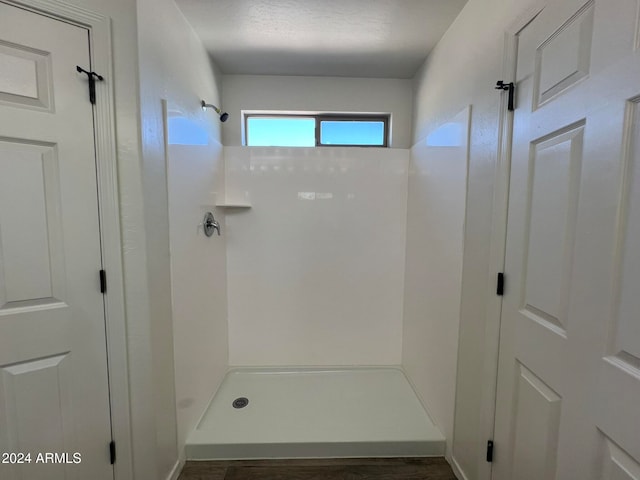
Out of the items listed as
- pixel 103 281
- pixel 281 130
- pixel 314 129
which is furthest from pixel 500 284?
pixel 281 130

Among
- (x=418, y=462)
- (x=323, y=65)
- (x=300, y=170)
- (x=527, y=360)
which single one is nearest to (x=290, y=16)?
(x=323, y=65)

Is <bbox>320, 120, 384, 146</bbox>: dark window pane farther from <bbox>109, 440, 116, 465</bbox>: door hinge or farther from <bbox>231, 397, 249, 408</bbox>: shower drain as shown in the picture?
<bbox>109, 440, 116, 465</bbox>: door hinge

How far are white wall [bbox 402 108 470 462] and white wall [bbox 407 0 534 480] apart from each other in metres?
0.05

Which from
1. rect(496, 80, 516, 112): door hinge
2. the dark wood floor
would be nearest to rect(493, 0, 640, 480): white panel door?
rect(496, 80, 516, 112): door hinge

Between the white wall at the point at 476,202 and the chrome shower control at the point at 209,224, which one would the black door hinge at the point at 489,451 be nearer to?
the white wall at the point at 476,202

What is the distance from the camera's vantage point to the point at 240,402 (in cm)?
201

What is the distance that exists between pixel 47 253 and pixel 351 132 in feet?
7.28

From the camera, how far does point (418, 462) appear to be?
1.62m

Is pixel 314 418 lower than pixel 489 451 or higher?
lower

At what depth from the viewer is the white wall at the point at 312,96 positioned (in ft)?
7.76

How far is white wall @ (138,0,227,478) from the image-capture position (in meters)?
1.27

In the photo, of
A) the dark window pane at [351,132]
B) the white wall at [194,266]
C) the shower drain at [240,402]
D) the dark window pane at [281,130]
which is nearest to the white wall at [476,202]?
the dark window pane at [351,132]

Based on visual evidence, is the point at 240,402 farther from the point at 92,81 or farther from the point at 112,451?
the point at 92,81

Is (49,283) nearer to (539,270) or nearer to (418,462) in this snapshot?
(539,270)
